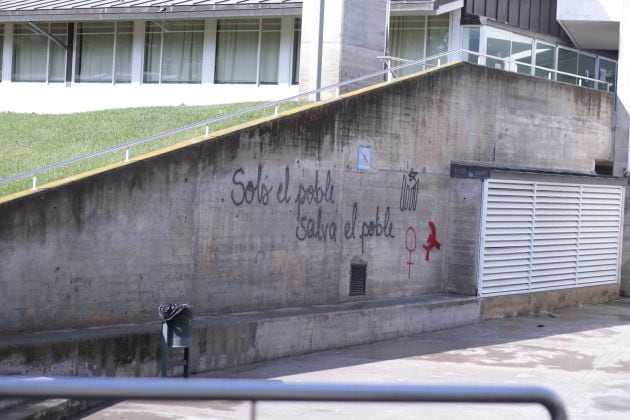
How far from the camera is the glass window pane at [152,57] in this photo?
29422mm

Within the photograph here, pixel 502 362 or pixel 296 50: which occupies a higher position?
pixel 296 50

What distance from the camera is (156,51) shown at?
96.8 ft

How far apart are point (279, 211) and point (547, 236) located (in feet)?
29.9

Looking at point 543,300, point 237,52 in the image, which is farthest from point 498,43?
point 543,300

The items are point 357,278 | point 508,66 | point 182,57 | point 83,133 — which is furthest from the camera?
point 182,57

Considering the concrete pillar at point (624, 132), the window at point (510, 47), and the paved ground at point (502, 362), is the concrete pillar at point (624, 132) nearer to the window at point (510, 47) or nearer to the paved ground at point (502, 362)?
the window at point (510, 47)

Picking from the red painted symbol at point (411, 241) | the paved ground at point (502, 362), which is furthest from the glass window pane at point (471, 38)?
the paved ground at point (502, 362)

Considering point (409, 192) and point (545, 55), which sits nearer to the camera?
point (409, 192)

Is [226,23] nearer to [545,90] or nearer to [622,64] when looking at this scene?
[545,90]

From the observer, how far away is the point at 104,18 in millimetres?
28875

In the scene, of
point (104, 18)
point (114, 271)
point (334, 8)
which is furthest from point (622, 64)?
point (114, 271)

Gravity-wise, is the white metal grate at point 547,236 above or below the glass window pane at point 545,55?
below

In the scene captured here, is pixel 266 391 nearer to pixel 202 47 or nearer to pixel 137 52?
pixel 202 47

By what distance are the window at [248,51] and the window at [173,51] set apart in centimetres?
68
